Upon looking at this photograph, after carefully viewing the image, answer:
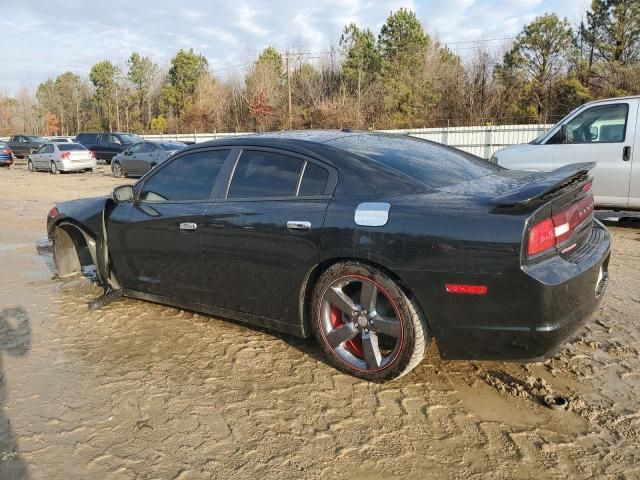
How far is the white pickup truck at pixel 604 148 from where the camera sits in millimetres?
6973

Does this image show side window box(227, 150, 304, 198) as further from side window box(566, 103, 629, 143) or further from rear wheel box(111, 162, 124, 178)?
rear wheel box(111, 162, 124, 178)

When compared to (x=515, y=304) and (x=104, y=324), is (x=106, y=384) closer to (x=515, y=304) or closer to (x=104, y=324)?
(x=104, y=324)

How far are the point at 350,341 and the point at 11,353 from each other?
2.47m

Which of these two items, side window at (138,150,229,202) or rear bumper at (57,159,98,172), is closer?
side window at (138,150,229,202)

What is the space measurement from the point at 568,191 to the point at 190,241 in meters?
2.55

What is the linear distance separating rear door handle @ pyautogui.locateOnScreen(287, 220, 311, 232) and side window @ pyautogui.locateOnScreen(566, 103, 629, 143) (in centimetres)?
569

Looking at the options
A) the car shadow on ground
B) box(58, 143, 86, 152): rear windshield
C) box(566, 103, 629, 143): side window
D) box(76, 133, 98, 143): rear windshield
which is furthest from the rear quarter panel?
box(76, 133, 98, 143): rear windshield

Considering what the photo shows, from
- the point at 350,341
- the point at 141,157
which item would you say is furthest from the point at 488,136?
the point at 350,341


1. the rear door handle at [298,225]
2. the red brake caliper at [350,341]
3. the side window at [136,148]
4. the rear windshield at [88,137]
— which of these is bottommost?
the red brake caliper at [350,341]

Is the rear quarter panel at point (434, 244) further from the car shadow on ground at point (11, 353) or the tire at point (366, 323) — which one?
the car shadow on ground at point (11, 353)

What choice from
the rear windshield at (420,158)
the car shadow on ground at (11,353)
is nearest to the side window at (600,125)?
the rear windshield at (420,158)

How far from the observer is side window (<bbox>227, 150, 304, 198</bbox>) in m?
3.47

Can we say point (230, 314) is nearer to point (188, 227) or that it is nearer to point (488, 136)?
point (188, 227)

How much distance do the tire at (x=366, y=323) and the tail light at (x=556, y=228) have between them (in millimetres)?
725
